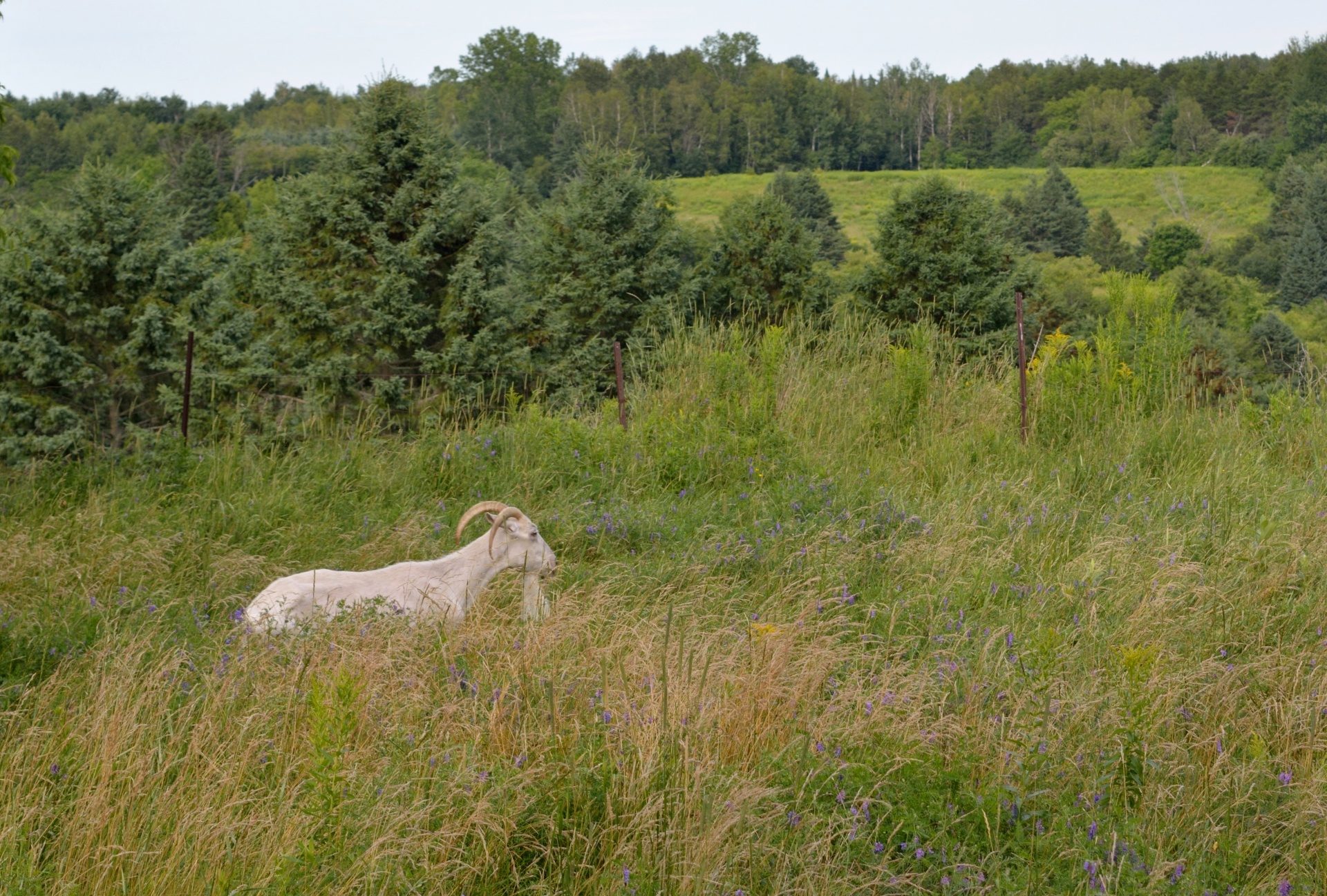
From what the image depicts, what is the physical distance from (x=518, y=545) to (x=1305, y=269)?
62.2 m

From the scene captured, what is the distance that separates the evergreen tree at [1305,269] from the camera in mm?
53375

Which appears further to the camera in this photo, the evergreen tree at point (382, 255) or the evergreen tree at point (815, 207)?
the evergreen tree at point (815, 207)

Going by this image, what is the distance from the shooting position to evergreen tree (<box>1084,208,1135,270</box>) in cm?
5831

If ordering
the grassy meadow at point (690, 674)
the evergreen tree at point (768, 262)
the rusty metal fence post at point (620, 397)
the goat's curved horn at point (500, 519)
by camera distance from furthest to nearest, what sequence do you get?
1. the evergreen tree at point (768, 262)
2. the rusty metal fence post at point (620, 397)
3. the goat's curved horn at point (500, 519)
4. the grassy meadow at point (690, 674)

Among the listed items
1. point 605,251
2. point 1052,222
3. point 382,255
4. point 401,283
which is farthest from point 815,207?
point 401,283

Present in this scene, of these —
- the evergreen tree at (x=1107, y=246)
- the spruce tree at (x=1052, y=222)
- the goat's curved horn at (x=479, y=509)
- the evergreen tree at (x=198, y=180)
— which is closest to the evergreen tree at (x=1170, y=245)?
the evergreen tree at (x=1107, y=246)

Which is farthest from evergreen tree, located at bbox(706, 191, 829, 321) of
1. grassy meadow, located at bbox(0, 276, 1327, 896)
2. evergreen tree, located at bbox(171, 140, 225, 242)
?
evergreen tree, located at bbox(171, 140, 225, 242)

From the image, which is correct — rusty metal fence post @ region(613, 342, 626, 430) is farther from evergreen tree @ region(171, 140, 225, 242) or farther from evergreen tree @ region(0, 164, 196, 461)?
evergreen tree @ region(171, 140, 225, 242)

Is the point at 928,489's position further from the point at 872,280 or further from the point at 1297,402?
the point at 872,280

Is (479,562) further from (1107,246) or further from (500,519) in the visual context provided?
(1107,246)

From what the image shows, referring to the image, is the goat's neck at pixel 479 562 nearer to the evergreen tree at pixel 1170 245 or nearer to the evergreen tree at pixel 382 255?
the evergreen tree at pixel 382 255

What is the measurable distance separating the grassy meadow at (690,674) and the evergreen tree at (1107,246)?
188 feet

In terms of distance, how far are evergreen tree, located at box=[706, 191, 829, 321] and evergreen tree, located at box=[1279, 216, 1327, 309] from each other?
43506mm

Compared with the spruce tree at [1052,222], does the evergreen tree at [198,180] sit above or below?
above
